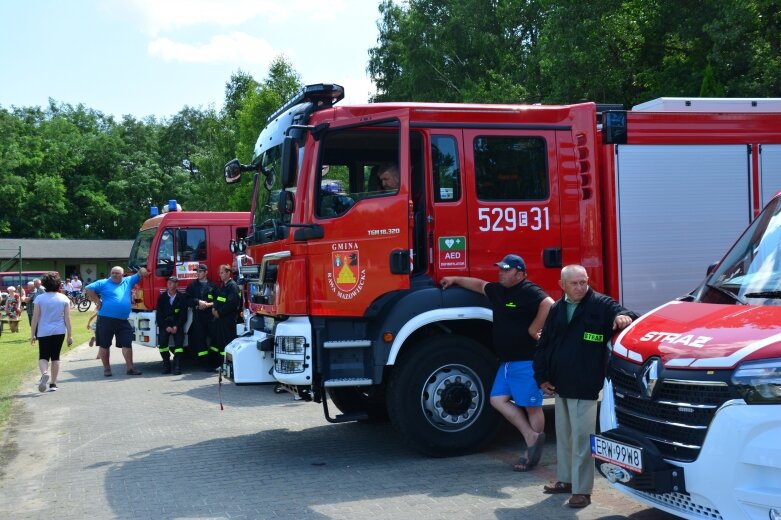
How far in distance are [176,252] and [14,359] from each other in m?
5.33

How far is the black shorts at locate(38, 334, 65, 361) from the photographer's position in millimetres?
12141

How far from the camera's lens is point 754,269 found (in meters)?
5.30

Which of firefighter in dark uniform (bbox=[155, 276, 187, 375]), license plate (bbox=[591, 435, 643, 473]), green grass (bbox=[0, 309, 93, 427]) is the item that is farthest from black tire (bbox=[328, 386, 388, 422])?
firefighter in dark uniform (bbox=[155, 276, 187, 375])

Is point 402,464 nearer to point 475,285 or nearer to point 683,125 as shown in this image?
point 475,285

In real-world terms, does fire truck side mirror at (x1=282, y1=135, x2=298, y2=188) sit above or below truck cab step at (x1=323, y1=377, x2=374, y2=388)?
above

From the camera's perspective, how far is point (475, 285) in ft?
24.0

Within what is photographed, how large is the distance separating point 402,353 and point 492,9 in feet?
109

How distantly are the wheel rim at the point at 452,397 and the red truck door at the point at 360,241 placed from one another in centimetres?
91

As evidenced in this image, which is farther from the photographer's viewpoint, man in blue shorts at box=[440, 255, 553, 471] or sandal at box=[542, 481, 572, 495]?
man in blue shorts at box=[440, 255, 553, 471]

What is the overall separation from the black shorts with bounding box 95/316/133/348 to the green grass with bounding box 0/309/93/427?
152 centimetres

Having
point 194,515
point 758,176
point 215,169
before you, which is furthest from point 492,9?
point 194,515

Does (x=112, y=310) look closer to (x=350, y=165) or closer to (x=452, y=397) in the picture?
(x=350, y=165)

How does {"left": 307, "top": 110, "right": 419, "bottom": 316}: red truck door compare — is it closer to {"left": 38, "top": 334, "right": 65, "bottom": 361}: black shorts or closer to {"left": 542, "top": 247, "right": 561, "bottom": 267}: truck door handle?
{"left": 542, "top": 247, "right": 561, "bottom": 267}: truck door handle

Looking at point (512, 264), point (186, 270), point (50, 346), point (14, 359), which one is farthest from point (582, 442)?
A: point (14, 359)
